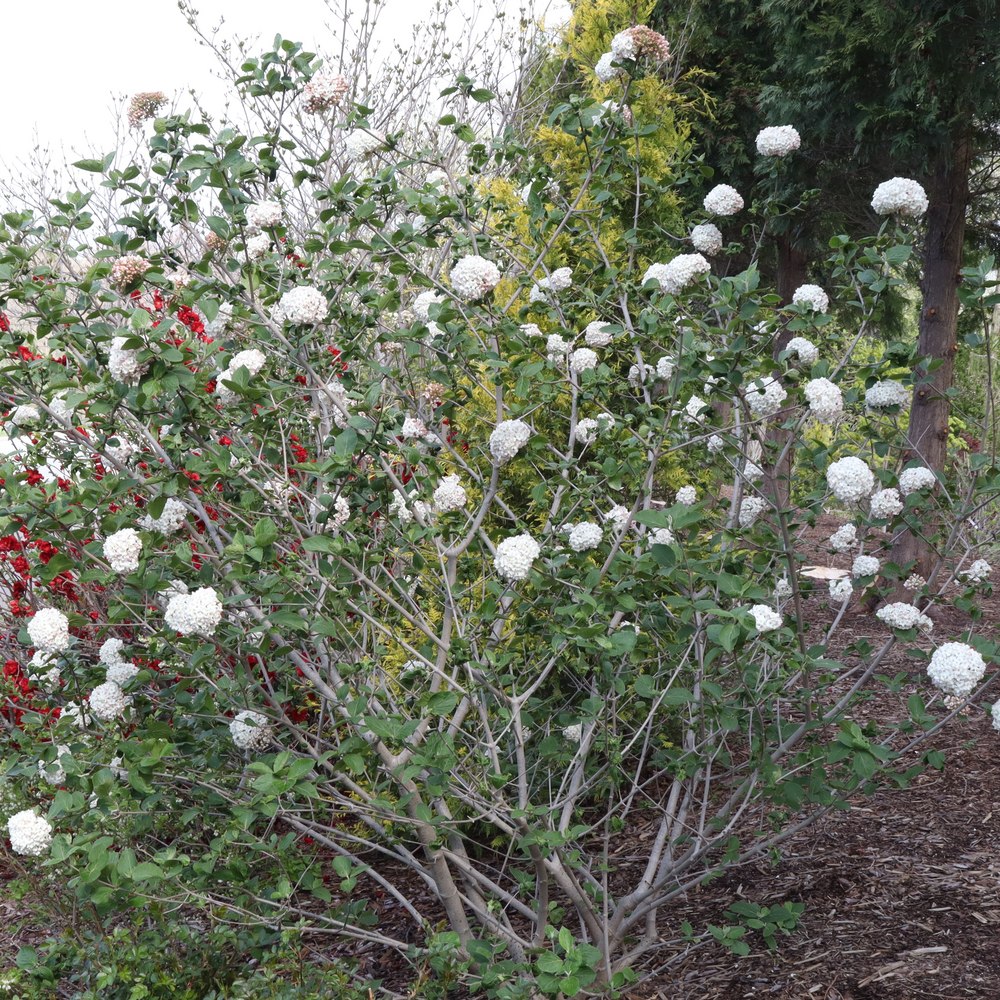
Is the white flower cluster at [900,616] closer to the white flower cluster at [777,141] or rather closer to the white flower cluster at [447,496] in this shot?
the white flower cluster at [447,496]

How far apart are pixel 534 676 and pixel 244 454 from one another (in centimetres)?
156

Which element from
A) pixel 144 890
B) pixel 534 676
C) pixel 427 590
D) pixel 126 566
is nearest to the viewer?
pixel 126 566

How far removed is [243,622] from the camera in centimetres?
232

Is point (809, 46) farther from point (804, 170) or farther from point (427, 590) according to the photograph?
point (427, 590)

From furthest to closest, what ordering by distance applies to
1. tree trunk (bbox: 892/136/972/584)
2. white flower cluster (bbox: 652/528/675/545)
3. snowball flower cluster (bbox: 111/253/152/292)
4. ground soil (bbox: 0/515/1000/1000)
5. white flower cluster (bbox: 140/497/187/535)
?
tree trunk (bbox: 892/136/972/584)
ground soil (bbox: 0/515/1000/1000)
white flower cluster (bbox: 652/528/675/545)
white flower cluster (bbox: 140/497/187/535)
snowball flower cluster (bbox: 111/253/152/292)

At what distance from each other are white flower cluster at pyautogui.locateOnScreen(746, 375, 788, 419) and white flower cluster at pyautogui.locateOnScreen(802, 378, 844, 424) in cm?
9

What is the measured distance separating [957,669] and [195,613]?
1.64 metres

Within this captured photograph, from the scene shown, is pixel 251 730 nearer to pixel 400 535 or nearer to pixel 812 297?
pixel 400 535

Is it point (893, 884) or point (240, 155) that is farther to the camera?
point (893, 884)

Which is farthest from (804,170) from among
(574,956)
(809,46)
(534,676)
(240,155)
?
(574,956)

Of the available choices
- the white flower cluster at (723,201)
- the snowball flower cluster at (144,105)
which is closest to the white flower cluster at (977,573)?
the white flower cluster at (723,201)

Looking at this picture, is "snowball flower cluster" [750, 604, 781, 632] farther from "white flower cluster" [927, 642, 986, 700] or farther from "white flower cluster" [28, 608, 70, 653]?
"white flower cluster" [28, 608, 70, 653]

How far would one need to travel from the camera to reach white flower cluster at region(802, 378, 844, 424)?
1.93 metres

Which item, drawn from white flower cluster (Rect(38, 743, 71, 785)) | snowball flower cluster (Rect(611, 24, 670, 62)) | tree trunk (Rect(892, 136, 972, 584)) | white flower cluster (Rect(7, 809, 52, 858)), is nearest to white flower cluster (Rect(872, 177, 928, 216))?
snowball flower cluster (Rect(611, 24, 670, 62))
